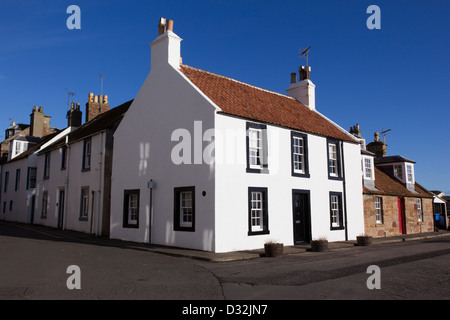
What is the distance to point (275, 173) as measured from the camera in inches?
648

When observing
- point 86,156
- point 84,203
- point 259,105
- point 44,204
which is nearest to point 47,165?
point 44,204

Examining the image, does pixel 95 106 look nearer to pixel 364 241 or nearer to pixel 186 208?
pixel 186 208

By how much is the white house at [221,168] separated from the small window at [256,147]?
5cm

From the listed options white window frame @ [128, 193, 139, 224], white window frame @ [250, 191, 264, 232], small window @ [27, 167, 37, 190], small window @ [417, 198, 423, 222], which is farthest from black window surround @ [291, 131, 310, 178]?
small window @ [27, 167, 37, 190]

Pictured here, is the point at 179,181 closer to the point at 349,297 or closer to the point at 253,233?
the point at 253,233

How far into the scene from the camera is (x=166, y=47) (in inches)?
690

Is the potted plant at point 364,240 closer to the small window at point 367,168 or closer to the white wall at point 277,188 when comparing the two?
the white wall at point 277,188

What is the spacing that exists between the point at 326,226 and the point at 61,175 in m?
18.2

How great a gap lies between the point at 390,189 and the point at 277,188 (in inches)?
493

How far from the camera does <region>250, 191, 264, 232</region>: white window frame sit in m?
15.5

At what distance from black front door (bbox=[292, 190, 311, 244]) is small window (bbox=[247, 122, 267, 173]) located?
244 cm

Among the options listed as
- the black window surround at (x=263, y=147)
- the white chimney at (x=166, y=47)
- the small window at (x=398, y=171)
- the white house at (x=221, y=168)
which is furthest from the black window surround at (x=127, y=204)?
the small window at (x=398, y=171)

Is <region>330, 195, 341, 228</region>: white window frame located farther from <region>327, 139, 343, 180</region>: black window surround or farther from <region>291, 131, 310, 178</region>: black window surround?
<region>291, 131, 310, 178</region>: black window surround
